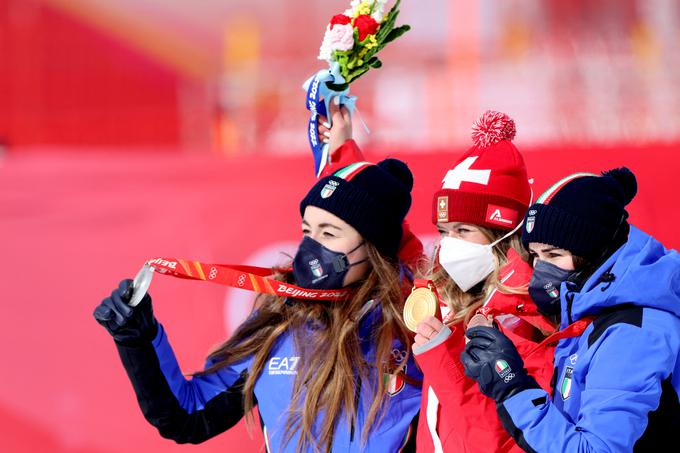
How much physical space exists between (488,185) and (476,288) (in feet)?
1.12

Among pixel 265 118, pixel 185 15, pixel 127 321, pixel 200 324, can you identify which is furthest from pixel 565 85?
pixel 127 321

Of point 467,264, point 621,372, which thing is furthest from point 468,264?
point 621,372

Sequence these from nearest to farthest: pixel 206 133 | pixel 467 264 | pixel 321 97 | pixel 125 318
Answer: pixel 125 318 < pixel 467 264 < pixel 321 97 < pixel 206 133

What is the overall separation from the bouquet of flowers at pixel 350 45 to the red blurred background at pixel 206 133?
134 cm

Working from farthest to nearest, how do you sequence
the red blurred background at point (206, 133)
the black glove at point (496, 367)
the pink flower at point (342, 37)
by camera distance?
the red blurred background at point (206, 133)
the pink flower at point (342, 37)
the black glove at point (496, 367)

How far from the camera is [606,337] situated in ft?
7.09

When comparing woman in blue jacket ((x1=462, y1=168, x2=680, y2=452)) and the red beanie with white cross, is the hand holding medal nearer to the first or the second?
woman in blue jacket ((x1=462, y1=168, x2=680, y2=452))

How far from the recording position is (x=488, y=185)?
300 cm

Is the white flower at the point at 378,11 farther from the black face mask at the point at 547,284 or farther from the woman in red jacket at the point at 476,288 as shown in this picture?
the black face mask at the point at 547,284

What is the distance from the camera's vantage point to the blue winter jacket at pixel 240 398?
2.78 meters

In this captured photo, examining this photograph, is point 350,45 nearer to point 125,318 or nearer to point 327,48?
point 327,48

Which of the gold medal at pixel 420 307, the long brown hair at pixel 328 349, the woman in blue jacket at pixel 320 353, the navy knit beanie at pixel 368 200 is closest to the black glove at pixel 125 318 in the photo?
the woman in blue jacket at pixel 320 353

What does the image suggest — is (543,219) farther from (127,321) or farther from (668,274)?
(127,321)

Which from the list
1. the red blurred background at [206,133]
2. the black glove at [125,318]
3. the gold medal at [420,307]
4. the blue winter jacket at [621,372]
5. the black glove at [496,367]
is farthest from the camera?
the red blurred background at [206,133]
